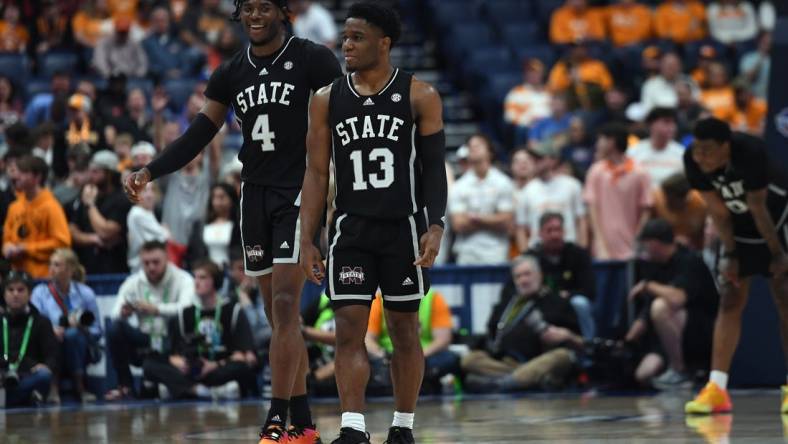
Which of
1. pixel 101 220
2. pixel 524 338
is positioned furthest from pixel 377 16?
pixel 101 220

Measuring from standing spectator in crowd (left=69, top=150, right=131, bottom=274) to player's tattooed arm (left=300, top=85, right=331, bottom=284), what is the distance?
750 centimetres

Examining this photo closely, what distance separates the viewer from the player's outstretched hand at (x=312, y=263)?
8.20 m

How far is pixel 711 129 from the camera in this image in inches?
430

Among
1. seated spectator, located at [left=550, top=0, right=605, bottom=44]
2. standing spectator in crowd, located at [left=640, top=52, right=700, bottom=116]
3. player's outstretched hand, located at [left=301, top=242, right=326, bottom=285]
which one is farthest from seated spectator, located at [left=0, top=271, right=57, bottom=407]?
seated spectator, located at [left=550, top=0, right=605, bottom=44]

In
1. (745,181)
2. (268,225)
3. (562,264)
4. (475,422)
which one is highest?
(745,181)

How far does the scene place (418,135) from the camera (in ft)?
27.2

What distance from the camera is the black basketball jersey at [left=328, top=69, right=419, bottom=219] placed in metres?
8.18

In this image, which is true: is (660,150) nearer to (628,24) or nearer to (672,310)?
(672,310)

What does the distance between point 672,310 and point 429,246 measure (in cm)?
658

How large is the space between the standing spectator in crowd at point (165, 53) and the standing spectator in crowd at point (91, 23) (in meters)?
1.01

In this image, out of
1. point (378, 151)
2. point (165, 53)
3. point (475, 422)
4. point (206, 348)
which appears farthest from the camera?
point (165, 53)

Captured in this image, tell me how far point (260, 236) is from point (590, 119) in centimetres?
1102

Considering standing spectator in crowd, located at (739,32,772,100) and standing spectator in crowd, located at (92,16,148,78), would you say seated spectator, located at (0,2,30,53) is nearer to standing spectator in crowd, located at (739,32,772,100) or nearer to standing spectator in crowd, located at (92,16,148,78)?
standing spectator in crowd, located at (92,16,148,78)

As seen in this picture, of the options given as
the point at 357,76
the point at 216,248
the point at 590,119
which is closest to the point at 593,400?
the point at 216,248
